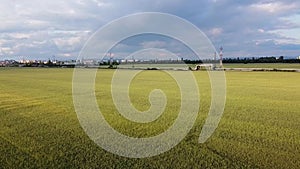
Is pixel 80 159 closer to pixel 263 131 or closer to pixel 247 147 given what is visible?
pixel 247 147

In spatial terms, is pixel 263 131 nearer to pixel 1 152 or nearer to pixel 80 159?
pixel 80 159

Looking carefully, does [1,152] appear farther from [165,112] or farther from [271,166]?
[165,112]

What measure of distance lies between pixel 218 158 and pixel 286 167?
87 centimetres

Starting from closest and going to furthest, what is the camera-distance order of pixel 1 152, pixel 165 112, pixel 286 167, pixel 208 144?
1. pixel 286 167
2. pixel 1 152
3. pixel 208 144
4. pixel 165 112

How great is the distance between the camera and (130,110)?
28.9ft

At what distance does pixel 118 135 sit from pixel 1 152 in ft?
6.39

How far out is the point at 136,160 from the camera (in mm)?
4531

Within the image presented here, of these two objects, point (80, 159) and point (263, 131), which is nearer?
point (80, 159)

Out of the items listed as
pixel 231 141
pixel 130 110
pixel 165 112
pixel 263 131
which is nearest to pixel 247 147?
pixel 231 141

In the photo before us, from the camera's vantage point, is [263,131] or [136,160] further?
[263,131]

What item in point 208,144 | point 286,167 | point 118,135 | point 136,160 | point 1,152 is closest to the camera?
point 286,167

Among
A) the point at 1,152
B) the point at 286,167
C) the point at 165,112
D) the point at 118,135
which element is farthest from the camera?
the point at 165,112

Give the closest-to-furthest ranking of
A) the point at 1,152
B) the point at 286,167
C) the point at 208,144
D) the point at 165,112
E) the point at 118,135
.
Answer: the point at 286,167, the point at 1,152, the point at 208,144, the point at 118,135, the point at 165,112

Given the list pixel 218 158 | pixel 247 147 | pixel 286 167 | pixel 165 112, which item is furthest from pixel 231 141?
pixel 165 112
